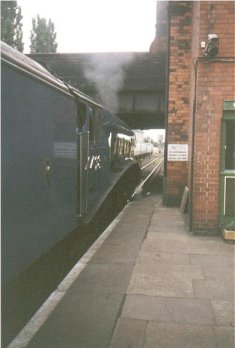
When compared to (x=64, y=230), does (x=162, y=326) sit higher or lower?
lower

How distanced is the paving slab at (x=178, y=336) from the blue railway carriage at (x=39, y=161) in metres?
→ 1.35

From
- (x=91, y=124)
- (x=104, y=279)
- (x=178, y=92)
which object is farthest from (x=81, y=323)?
(x=178, y=92)

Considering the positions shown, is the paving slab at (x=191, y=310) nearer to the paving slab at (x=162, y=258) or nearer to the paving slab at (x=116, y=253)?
the paving slab at (x=162, y=258)

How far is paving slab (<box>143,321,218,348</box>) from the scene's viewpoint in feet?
12.2

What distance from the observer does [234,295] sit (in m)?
4.95

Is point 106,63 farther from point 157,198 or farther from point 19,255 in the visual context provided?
point 19,255

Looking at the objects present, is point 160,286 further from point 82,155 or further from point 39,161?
point 82,155

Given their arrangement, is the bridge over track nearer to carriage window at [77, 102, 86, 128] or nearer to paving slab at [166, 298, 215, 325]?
carriage window at [77, 102, 86, 128]

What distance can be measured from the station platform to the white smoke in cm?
1675

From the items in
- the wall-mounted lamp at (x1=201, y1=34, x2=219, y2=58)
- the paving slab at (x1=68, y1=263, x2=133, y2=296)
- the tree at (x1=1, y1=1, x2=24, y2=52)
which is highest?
the tree at (x1=1, y1=1, x2=24, y2=52)

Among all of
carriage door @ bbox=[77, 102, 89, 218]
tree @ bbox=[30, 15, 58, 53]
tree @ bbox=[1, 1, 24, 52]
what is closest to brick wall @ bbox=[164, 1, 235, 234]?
carriage door @ bbox=[77, 102, 89, 218]

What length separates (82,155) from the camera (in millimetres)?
7457

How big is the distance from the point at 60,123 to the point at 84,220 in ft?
7.63

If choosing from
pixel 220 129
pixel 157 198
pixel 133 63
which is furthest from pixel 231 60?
pixel 133 63
